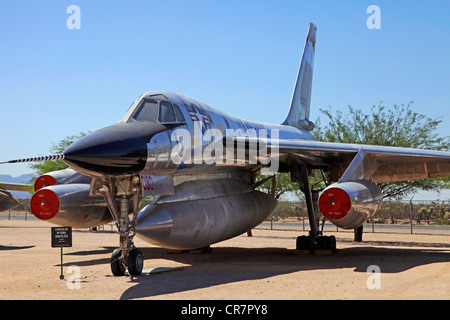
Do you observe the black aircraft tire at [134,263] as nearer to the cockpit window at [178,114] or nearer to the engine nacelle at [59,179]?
the cockpit window at [178,114]

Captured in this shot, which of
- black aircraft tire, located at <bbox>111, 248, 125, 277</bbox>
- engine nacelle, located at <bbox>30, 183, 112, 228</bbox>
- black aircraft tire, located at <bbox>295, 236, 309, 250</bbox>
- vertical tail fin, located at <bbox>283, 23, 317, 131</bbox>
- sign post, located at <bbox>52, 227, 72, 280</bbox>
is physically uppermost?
vertical tail fin, located at <bbox>283, 23, 317, 131</bbox>

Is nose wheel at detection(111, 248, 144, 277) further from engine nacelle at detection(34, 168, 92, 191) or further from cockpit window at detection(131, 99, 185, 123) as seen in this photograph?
engine nacelle at detection(34, 168, 92, 191)

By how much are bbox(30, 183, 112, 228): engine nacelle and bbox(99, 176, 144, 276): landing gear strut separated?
160 inches

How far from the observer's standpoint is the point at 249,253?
17000 millimetres

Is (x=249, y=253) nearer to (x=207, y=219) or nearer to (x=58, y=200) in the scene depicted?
(x=207, y=219)

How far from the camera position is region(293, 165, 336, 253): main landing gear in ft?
54.3

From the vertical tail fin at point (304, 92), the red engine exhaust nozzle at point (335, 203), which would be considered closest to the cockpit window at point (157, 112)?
the red engine exhaust nozzle at point (335, 203)

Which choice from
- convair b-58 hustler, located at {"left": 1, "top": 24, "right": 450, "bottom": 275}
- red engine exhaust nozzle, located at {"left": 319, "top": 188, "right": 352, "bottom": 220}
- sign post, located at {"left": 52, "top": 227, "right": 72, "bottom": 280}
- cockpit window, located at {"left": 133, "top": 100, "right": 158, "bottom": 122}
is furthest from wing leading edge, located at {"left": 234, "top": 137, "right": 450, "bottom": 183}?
sign post, located at {"left": 52, "top": 227, "right": 72, "bottom": 280}

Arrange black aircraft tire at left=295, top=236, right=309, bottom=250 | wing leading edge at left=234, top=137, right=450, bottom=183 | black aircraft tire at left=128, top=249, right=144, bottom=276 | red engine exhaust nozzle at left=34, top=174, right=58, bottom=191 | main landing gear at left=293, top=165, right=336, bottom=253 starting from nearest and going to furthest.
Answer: black aircraft tire at left=128, top=249, right=144, bottom=276
wing leading edge at left=234, top=137, right=450, bottom=183
red engine exhaust nozzle at left=34, top=174, right=58, bottom=191
main landing gear at left=293, top=165, right=336, bottom=253
black aircraft tire at left=295, top=236, right=309, bottom=250

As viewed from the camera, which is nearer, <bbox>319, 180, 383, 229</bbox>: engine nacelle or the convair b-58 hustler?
the convair b-58 hustler

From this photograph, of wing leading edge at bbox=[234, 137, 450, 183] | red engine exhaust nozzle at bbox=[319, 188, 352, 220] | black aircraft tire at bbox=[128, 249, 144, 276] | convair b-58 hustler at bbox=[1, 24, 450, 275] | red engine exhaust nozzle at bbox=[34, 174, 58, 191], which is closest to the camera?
convair b-58 hustler at bbox=[1, 24, 450, 275]

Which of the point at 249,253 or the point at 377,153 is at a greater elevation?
the point at 377,153
